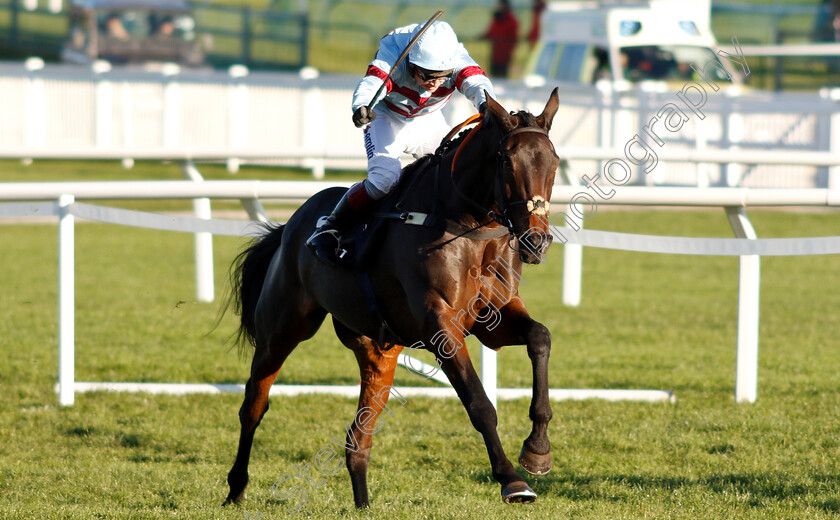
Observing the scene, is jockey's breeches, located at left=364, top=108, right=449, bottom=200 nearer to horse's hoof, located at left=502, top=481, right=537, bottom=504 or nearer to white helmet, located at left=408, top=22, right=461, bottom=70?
white helmet, located at left=408, top=22, right=461, bottom=70

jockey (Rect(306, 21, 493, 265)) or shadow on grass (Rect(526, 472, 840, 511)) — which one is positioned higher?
jockey (Rect(306, 21, 493, 265))

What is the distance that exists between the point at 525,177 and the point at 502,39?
2109 centimetres

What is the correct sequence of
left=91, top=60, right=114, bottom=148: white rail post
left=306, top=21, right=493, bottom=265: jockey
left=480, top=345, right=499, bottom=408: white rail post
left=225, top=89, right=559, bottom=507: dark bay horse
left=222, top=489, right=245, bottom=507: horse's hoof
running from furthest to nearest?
left=91, top=60, right=114, bottom=148: white rail post → left=480, top=345, right=499, bottom=408: white rail post → left=222, top=489, right=245, bottom=507: horse's hoof → left=306, top=21, right=493, bottom=265: jockey → left=225, top=89, right=559, bottom=507: dark bay horse

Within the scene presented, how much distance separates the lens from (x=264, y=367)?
543 cm

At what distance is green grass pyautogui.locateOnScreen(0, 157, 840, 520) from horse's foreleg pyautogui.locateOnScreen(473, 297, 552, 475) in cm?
54

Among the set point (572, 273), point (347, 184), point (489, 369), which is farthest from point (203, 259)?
point (489, 369)

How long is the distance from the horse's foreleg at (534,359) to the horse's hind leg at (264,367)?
3.63 feet

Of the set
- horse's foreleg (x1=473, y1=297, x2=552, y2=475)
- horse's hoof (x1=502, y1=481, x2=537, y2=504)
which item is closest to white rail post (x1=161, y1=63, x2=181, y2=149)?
horse's foreleg (x1=473, y1=297, x2=552, y2=475)

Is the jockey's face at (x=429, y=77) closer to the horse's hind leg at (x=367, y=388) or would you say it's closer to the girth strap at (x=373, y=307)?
the girth strap at (x=373, y=307)

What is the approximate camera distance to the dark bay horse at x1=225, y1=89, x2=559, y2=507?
13.1 ft

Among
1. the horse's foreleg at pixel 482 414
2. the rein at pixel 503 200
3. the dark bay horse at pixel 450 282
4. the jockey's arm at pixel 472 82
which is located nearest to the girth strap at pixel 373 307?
the dark bay horse at pixel 450 282

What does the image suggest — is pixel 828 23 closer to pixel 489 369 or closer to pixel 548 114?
pixel 489 369

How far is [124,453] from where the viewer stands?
588 centimetres

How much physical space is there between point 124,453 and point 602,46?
1472 centimetres
